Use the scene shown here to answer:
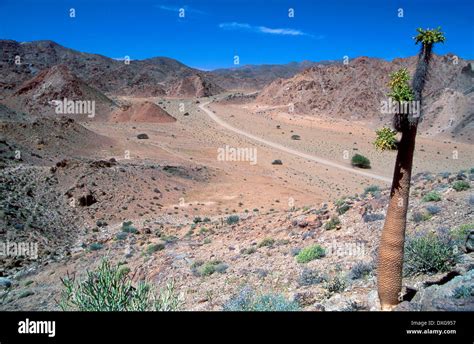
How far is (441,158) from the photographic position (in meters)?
31.7

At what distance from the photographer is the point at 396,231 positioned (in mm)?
5320

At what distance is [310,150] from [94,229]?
23205mm

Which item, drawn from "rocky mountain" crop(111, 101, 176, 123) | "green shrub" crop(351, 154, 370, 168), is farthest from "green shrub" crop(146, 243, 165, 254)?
"rocky mountain" crop(111, 101, 176, 123)

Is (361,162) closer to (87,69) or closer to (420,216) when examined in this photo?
(420,216)

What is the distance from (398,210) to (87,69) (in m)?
107

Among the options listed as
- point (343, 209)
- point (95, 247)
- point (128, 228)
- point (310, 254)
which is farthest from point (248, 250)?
point (128, 228)

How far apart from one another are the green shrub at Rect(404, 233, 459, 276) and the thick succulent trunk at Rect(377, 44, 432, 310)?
1602mm

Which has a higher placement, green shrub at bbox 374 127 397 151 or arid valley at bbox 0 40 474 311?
green shrub at bbox 374 127 397 151

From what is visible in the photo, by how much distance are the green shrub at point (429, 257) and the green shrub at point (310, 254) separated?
2.39 meters

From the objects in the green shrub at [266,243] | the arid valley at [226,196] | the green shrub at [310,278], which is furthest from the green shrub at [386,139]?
the green shrub at [266,243]

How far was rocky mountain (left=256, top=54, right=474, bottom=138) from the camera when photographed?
42031mm

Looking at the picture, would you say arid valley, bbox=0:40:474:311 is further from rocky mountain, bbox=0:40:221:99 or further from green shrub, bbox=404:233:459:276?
rocky mountain, bbox=0:40:221:99
